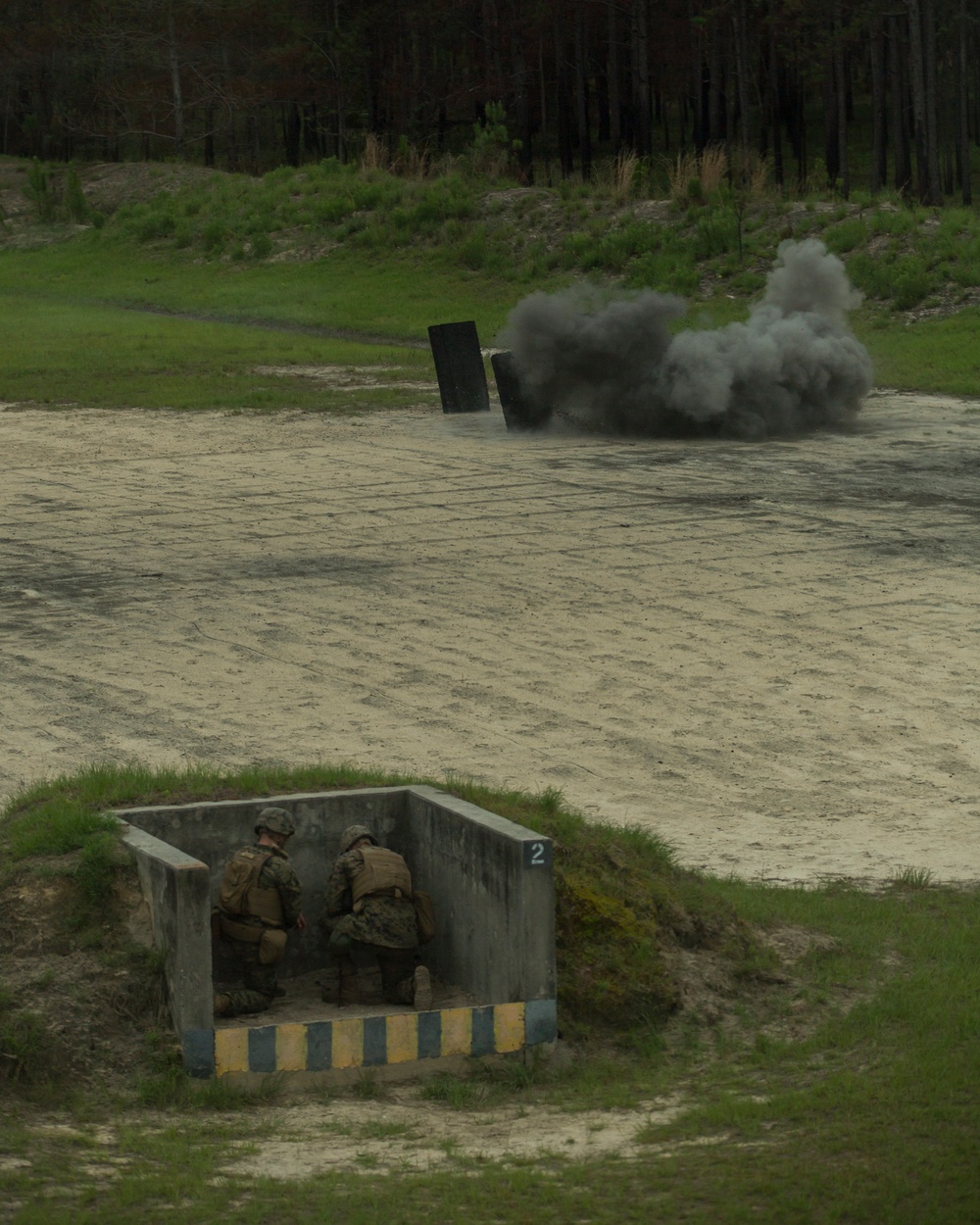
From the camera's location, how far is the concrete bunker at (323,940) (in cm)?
666

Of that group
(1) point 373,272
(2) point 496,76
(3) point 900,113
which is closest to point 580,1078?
(1) point 373,272

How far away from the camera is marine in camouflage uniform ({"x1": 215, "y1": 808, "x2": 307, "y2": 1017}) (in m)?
7.27

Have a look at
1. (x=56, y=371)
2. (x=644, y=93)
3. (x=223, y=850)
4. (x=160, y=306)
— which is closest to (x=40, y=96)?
(x=644, y=93)

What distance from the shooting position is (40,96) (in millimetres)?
62625

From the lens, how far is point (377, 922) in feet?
24.3

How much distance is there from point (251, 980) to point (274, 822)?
642 mm

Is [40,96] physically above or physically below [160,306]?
above

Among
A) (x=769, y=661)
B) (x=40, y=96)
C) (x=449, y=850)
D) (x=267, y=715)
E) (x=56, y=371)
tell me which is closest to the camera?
(x=449, y=850)

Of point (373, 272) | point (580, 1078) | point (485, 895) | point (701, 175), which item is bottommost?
point (580, 1078)

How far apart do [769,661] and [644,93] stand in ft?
127

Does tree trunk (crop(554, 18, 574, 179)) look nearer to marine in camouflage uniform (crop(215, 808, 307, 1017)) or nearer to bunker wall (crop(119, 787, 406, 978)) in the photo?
bunker wall (crop(119, 787, 406, 978))

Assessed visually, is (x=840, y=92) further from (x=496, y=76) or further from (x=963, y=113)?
(x=496, y=76)

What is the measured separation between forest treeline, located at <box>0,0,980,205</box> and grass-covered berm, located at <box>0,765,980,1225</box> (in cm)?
4087

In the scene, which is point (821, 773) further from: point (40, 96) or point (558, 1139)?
point (40, 96)
